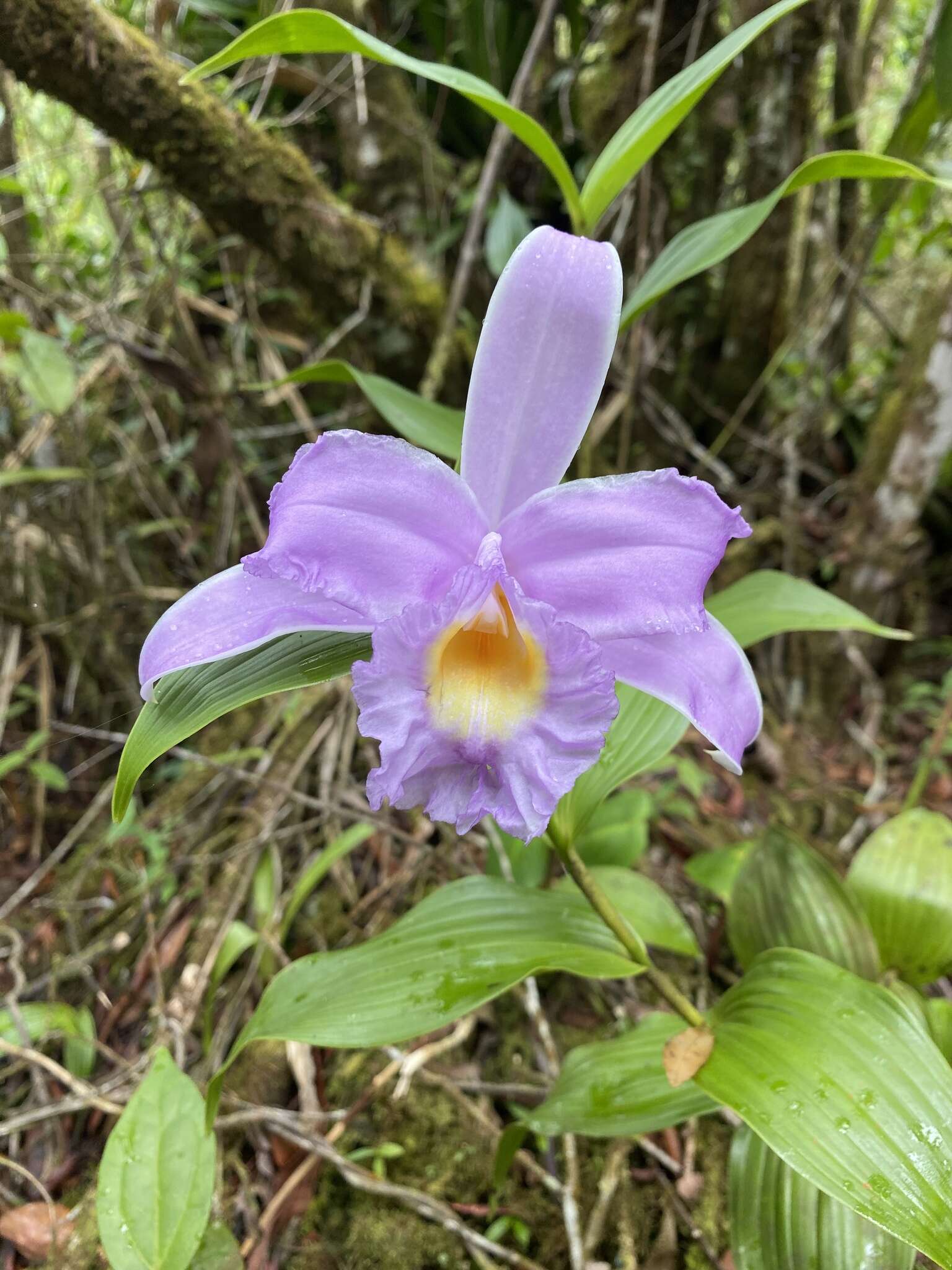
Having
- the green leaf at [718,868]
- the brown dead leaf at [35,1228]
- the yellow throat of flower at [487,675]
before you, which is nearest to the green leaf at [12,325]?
the yellow throat of flower at [487,675]

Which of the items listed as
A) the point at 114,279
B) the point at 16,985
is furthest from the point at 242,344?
the point at 16,985

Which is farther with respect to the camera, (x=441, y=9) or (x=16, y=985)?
(x=441, y=9)

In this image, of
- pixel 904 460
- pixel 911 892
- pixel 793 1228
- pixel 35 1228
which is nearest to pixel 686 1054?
pixel 793 1228

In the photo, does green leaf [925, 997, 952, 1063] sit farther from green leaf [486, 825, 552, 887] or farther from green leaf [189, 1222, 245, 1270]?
green leaf [189, 1222, 245, 1270]

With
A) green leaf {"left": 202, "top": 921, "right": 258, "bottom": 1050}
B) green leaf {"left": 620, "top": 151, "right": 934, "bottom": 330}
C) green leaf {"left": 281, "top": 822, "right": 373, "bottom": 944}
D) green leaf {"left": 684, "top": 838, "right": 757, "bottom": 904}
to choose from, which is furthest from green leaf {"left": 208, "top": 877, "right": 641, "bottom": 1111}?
green leaf {"left": 620, "top": 151, "right": 934, "bottom": 330}

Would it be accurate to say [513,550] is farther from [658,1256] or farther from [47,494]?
[47,494]
